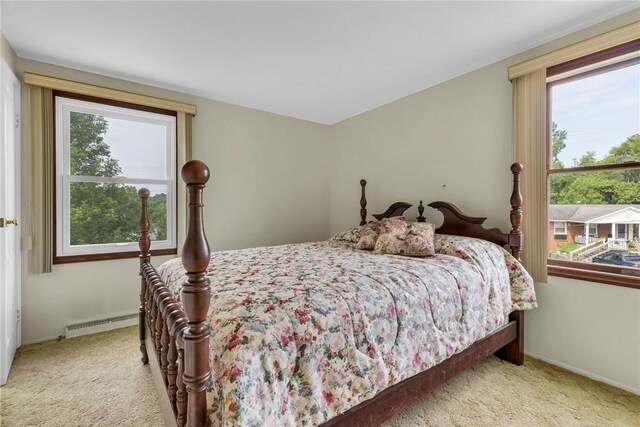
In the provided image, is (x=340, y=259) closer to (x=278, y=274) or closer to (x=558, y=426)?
(x=278, y=274)

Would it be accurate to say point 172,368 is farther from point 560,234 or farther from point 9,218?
point 560,234

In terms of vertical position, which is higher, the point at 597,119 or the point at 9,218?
the point at 597,119

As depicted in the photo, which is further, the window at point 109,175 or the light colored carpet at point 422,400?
the window at point 109,175

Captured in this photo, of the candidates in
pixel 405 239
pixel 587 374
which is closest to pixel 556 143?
pixel 405 239

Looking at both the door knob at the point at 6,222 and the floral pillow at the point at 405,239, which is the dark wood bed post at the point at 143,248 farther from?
the floral pillow at the point at 405,239

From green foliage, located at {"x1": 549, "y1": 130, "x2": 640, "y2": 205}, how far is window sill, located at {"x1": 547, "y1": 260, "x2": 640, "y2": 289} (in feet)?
1.57

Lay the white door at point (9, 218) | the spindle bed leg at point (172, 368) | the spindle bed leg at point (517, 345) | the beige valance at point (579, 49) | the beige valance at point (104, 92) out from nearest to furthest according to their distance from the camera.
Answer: the spindle bed leg at point (172, 368) → the beige valance at point (579, 49) → the white door at point (9, 218) → the spindle bed leg at point (517, 345) → the beige valance at point (104, 92)

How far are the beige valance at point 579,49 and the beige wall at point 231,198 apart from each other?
2.62m

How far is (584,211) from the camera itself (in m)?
2.21

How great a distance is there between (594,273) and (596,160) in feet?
2.72

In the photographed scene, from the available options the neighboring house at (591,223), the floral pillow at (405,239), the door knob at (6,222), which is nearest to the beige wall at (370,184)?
the neighboring house at (591,223)

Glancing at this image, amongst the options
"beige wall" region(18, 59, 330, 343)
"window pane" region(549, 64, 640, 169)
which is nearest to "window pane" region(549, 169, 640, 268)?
"window pane" region(549, 64, 640, 169)

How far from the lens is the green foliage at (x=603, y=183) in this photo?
6.51ft

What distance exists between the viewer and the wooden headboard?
227cm
